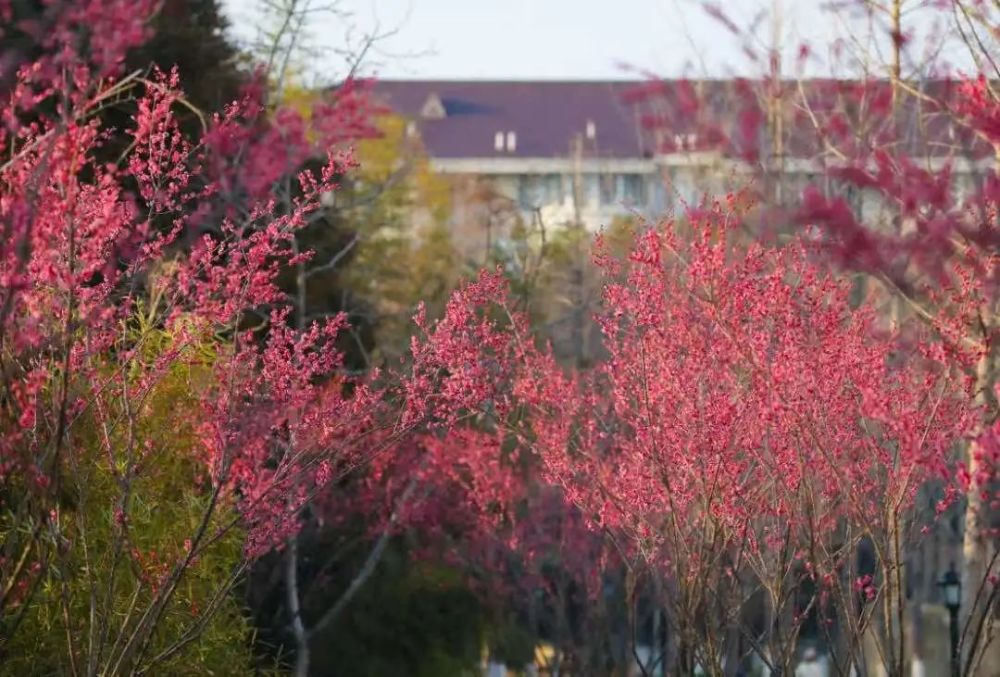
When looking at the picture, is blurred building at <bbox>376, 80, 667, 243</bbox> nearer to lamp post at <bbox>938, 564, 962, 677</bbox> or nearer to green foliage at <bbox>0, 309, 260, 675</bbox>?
lamp post at <bbox>938, 564, 962, 677</bbox>

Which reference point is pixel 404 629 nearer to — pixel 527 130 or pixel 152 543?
pixel 152 543

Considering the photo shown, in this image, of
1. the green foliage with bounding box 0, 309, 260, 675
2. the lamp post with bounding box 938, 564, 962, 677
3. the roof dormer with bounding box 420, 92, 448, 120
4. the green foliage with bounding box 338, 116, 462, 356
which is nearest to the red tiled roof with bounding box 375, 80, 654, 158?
the roof dormer with bounding box 420, 92, 448, 120

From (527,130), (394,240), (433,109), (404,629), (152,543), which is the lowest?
(404,629)

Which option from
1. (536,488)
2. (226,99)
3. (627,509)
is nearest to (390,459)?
(226,99)

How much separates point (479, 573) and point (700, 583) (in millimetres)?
13260

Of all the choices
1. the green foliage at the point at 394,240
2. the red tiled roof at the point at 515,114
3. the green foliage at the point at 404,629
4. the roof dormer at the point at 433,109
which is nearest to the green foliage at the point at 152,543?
the green foliage at the point at 394,240

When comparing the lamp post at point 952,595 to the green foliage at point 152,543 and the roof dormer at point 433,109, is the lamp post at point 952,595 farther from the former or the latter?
the roof dormer at point 433,109

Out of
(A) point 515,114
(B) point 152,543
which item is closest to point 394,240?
(B) point 152,543

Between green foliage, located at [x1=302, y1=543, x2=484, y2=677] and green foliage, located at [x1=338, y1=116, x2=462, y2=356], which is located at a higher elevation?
green foliage, located at [x1=338, y1=116, x2=462, y2=356]

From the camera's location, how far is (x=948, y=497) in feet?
34.7

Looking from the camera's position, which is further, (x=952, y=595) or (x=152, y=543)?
(x=952, y=595)

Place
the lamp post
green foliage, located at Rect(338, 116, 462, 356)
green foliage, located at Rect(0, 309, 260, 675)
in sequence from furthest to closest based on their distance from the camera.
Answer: green foliage, located at Rect(338, 116, 462, 356) < the lamp post < green foliage, located at Rect(0, 309, 260, 675)

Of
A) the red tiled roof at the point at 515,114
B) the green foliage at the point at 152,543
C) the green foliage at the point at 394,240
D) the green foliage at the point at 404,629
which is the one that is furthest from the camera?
the red tiled roof at the point at 515,114

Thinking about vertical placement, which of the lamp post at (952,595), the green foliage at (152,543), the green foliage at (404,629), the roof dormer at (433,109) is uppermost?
the roof dormer at (433,109)
